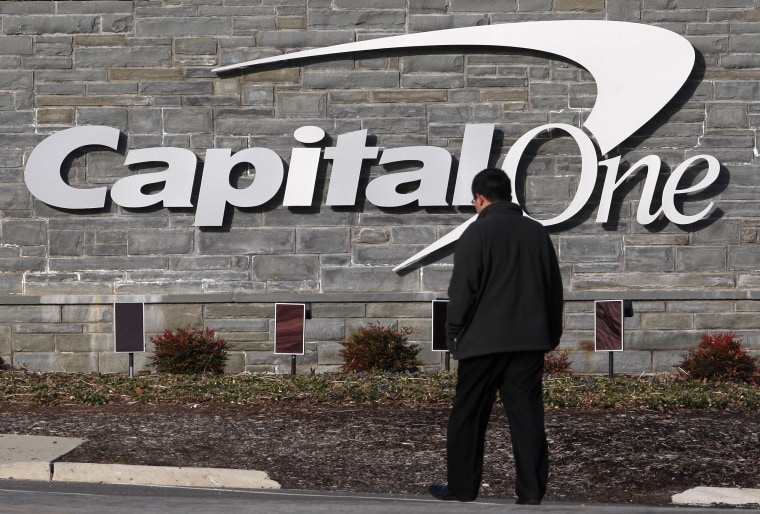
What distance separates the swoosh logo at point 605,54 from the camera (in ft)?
45.5

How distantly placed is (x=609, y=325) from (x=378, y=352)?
8.35 feet

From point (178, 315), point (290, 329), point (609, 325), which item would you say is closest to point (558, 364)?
point (609, 325)

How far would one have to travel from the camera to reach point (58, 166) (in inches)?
551

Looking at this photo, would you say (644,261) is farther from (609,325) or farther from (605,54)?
(605,54)

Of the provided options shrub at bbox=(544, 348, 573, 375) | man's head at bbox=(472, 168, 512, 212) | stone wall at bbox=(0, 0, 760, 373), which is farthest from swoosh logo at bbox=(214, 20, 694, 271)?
man's head at bbox=(472, 168, 512, 212)

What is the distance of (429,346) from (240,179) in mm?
2919

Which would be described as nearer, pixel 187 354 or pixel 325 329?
pixel 187 354

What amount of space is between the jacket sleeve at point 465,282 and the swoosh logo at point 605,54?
7233 millimetres

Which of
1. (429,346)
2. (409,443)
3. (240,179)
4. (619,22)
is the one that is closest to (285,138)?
(240,179)

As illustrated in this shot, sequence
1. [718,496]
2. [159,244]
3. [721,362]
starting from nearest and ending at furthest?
[718,496]
[721,362]
[159,244]

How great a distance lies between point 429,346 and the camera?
550 inches

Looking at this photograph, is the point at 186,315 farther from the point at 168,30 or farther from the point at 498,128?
the point at 498,128

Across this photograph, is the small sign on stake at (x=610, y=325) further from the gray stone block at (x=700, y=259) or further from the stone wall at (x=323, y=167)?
the gray stone block at (x=700, y=259)

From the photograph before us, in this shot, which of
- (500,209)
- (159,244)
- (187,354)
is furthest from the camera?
(159,244)
